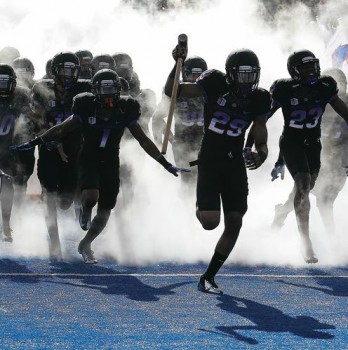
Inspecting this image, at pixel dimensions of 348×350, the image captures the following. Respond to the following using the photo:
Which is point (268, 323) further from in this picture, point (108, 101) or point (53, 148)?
point (53, 148)

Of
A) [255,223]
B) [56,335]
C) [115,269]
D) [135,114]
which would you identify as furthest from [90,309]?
[255,223]

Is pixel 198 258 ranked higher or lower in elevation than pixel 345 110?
A: lower

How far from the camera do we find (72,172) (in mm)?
8680

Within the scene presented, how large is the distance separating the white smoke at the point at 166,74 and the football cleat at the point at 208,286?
1.47 metres

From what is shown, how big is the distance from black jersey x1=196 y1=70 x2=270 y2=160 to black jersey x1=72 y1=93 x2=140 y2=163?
106 centimetres

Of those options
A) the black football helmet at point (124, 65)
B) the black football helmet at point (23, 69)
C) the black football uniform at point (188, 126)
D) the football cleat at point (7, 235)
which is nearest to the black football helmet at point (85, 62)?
the black football helmet at point (124, 65)

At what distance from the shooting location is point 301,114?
8125 mm

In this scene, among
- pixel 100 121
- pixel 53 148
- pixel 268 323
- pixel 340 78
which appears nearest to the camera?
pixel 268 323

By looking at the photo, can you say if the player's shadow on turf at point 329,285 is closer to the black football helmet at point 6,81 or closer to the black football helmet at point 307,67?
the black football helmet at point 307,67

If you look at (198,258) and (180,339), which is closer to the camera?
(180,339)

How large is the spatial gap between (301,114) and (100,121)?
167 centimetres

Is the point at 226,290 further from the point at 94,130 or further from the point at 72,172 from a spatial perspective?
the point at 72,172

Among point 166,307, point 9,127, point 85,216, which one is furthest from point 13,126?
point 166,307

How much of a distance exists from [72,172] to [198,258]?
4.47 feet
